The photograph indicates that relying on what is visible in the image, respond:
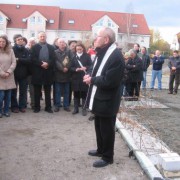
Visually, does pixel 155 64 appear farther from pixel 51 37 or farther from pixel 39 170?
pixel 51 37

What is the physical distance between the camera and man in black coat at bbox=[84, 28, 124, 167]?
4.59 meters

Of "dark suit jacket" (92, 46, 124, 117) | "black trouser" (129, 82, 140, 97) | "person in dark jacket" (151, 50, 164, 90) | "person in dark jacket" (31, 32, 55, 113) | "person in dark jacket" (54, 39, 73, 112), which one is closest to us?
"dark suit jacket" (92, 46, 124, 117)

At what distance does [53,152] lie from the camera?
5473 mm

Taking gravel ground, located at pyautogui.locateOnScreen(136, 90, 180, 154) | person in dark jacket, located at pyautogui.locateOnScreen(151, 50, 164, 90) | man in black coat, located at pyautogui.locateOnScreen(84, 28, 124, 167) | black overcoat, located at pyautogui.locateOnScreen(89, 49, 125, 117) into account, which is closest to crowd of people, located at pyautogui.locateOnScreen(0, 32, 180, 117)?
gravel ground, located at pyautogui.locateOnScreen(136, 90, 180, 154)

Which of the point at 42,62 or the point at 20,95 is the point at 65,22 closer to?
the point at 20,95

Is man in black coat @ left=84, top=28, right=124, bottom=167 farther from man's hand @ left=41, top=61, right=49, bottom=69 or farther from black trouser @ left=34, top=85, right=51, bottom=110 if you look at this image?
black trouser @ left=34, top=85, right=51, bottom=110

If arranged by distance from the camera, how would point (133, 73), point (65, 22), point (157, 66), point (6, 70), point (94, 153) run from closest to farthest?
point (94, 153) < point (6, 70) < point (133, 73) < point (157, 66) < point (65, 22)

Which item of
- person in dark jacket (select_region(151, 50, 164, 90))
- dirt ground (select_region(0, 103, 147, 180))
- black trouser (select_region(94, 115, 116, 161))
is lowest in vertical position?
dirt ground (select_region(0, 103, 147, 180))

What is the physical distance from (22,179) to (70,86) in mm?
4978

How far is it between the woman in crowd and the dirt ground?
62 cm

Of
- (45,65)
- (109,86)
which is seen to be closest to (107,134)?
(109,86)

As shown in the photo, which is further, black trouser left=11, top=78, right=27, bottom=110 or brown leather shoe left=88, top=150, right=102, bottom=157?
black trouser left=11, top=78, right=27, bottom=110

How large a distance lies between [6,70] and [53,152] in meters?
3.08

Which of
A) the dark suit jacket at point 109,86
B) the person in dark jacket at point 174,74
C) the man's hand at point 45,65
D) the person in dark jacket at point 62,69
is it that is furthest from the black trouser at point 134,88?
the dark suit jacket at point 109,86
